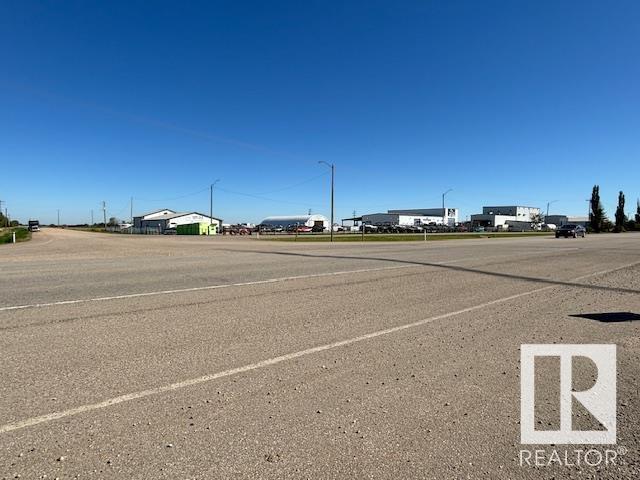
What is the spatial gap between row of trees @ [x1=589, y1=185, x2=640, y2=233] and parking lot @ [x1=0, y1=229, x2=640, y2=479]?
349ft

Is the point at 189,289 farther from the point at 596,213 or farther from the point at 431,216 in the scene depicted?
the point at 431,216

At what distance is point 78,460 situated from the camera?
2.76 m

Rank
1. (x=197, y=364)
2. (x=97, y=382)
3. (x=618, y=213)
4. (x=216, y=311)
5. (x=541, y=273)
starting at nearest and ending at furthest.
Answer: (x=97, y=382), (x=197, y=364), (x=216, y=311), (x=541, y=273), (x=618, y=213)

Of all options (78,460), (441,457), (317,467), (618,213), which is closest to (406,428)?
(441,457)

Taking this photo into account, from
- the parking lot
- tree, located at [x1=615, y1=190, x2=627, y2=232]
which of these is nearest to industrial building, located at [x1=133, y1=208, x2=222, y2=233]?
tree, located at [x1=615, y1=190, x2=627, y2=232]

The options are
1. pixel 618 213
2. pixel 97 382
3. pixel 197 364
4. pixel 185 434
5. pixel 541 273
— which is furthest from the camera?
pixel 618 213

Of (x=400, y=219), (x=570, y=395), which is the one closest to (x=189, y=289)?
(x=570, y=395)

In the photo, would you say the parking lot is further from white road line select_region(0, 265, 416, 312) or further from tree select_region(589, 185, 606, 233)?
tree select_region(589, 185, 606, 233)

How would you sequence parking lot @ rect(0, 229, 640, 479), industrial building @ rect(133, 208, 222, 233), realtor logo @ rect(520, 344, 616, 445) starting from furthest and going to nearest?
industrial building @ rect(133, 208, 222, 233), realtor logo @ rect(520, 344, 616, 445), parking lot @ rect(0, 229, 640, 479)

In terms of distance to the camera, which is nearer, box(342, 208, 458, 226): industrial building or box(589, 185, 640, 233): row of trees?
box(589, 185, 640, 233): row of trees

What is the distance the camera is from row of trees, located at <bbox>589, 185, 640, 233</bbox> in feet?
323

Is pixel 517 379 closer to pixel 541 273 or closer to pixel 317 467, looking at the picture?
pixel 317 467

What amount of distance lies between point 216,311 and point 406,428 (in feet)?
15.7

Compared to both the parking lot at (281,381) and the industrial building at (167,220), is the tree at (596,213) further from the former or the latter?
the parking lot at (281,381)
